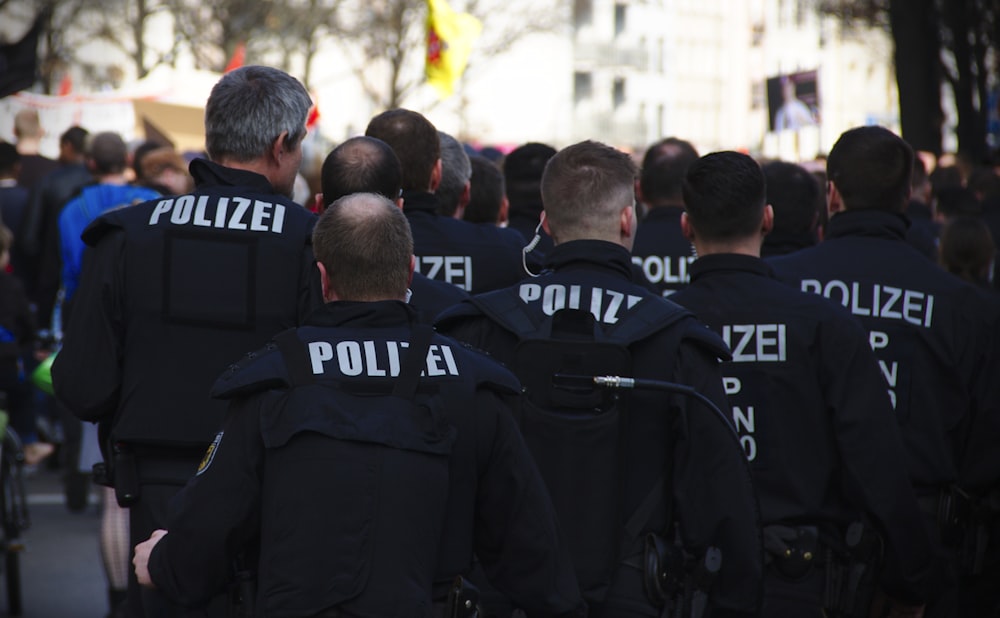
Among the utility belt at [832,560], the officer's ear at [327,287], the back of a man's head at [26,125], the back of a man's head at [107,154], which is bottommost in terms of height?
the utility belt at [832,560]

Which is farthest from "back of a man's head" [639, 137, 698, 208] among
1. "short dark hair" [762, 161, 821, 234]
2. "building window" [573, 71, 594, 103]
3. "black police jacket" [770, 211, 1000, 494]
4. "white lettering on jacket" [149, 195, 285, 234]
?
"building window" [573, 71, 594, 103]

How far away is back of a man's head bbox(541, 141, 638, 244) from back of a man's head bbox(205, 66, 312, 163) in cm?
84

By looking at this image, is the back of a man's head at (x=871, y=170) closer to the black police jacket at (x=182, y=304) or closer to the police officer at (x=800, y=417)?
the police officer at (x=800, y=417)

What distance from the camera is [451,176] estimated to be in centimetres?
627

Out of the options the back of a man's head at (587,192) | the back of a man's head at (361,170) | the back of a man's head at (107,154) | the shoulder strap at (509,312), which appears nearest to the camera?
the shoulder strap at (509,312)

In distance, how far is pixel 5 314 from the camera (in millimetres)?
9516

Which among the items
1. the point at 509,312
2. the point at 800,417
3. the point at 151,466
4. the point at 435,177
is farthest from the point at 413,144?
the point at 800,417

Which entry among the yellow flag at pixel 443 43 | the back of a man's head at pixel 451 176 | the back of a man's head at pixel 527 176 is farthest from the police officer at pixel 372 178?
the yellow flag at pixel 443 43

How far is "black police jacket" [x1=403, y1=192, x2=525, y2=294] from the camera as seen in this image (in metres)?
5.86

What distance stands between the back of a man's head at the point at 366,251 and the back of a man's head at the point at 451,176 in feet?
8.65

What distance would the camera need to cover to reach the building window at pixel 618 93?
66.4 metres

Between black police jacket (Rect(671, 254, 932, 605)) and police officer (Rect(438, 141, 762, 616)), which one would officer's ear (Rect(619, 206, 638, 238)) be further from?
black police jacket (Rect(671, 254, 932, 605))

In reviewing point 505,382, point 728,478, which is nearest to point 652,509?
point 728,478

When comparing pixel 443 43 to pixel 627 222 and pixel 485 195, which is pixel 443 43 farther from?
pixel 627 222
